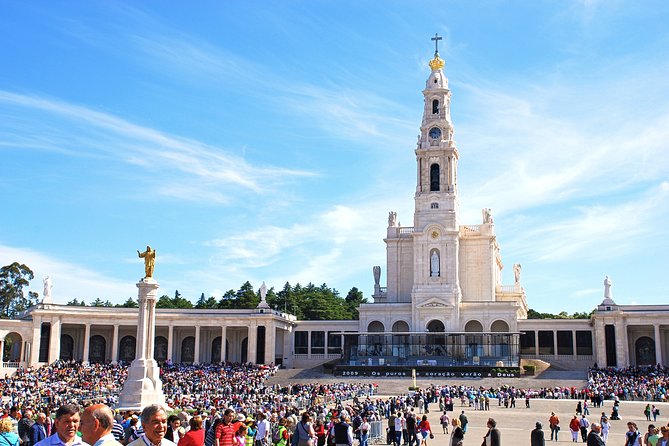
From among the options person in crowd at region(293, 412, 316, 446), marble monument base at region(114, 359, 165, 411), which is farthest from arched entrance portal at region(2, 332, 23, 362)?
person in crowd at region(293, 412, 316, 446)

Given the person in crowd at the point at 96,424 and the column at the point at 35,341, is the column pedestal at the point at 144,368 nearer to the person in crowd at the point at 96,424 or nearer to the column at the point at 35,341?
the person in crowd at the point at 96,424

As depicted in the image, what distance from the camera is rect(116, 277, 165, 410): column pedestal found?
37.2 metres

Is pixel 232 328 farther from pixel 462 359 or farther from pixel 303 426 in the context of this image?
pixel 303 426

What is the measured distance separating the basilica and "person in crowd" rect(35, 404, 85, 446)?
58892 mm

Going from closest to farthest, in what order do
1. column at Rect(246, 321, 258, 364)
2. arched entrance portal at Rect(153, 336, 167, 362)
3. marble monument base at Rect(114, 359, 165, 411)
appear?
marble monument base at Rect(114, 359, 165, 411), column at Rect(246, 321, 258, 364), arched entrance portal at Rect(153, 336, 167, 362)

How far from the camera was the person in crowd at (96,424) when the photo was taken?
6.74 m

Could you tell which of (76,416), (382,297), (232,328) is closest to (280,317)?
(232,328)

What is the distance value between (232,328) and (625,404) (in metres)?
46.3

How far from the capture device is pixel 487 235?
81000mm

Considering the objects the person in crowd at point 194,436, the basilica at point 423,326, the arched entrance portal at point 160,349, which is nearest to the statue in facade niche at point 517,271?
the basilica at point 423,326

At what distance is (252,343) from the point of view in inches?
3019

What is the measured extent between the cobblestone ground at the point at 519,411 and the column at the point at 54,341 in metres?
22.4

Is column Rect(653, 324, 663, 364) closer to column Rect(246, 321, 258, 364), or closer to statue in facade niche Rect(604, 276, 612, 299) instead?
statue in facade niche Rect(604, 276, 612, 299)

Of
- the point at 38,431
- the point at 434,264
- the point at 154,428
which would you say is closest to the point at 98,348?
the point at 434,264
